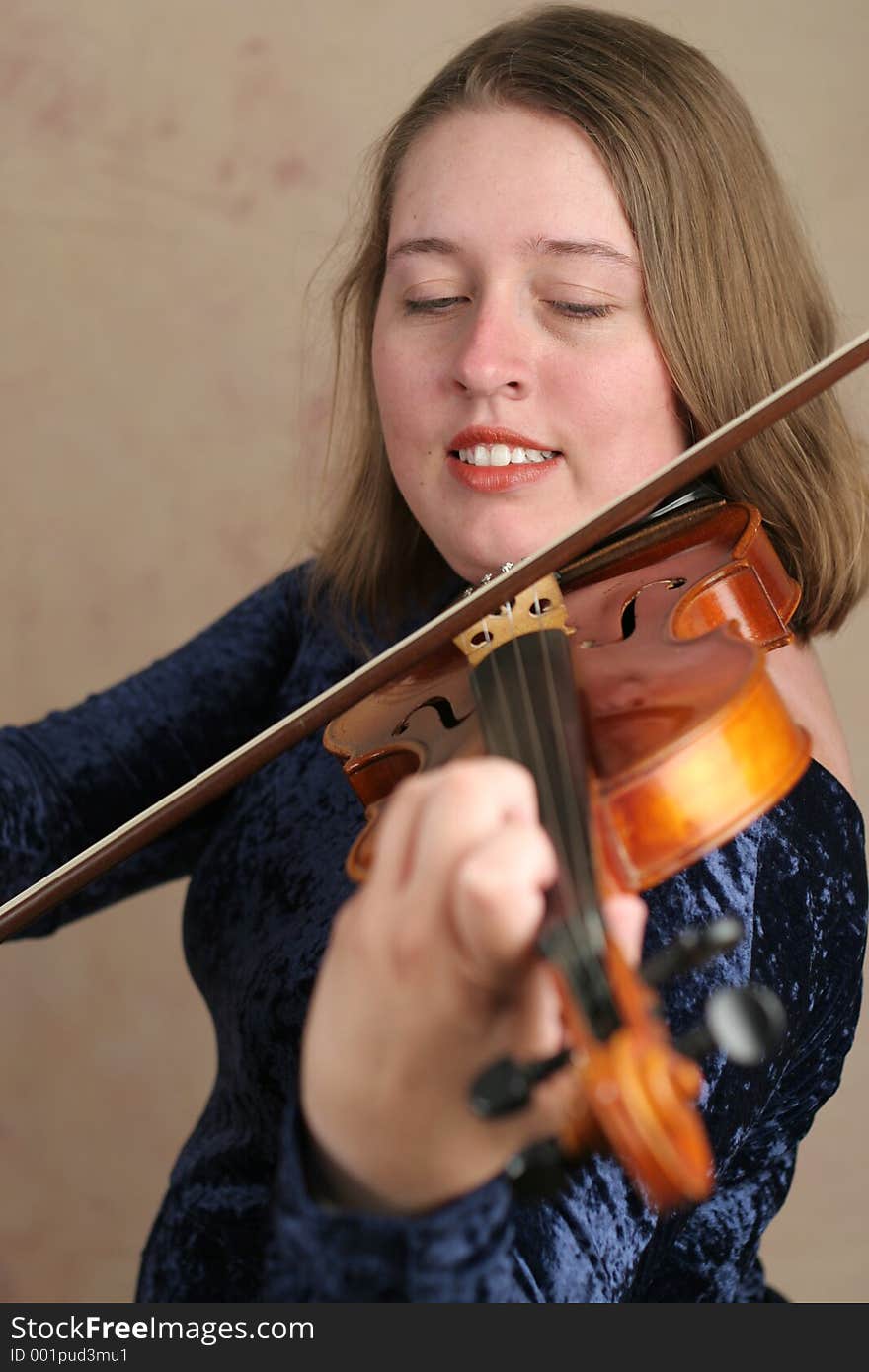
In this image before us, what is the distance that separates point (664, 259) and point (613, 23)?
0.58ft

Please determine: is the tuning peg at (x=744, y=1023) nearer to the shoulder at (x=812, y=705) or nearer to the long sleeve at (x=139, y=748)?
the shoulder at (x=812, y=705)

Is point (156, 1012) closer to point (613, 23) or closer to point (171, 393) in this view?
point (171, 393)

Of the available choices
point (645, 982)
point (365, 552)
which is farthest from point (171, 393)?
point (645, 982)

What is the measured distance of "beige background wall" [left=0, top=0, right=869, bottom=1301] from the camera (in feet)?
4.99

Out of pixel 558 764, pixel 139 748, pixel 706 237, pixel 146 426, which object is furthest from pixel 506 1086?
pixel 146 426

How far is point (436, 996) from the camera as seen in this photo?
1.57 ft

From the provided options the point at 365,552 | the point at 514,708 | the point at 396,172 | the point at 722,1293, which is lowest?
the point at 722,1293

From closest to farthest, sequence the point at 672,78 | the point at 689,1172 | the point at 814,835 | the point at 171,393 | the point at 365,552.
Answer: the point at 689,1172 < the point at 814,835 < the point at 672,78 < the point at 365,552 < the point at 171,393

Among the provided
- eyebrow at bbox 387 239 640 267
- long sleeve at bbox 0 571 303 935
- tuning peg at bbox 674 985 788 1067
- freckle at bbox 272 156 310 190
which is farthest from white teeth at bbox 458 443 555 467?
freckle at bbox 272 156 310 190

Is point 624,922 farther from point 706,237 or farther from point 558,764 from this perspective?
point 706,237

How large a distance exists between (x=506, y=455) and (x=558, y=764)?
1.04 ft

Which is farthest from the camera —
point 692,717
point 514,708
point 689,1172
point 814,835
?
point 814,835

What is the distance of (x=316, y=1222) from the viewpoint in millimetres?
509

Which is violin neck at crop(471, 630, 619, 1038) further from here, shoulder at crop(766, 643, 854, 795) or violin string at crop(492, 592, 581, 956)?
shoulder at crop(766, 643, 854, 795)
